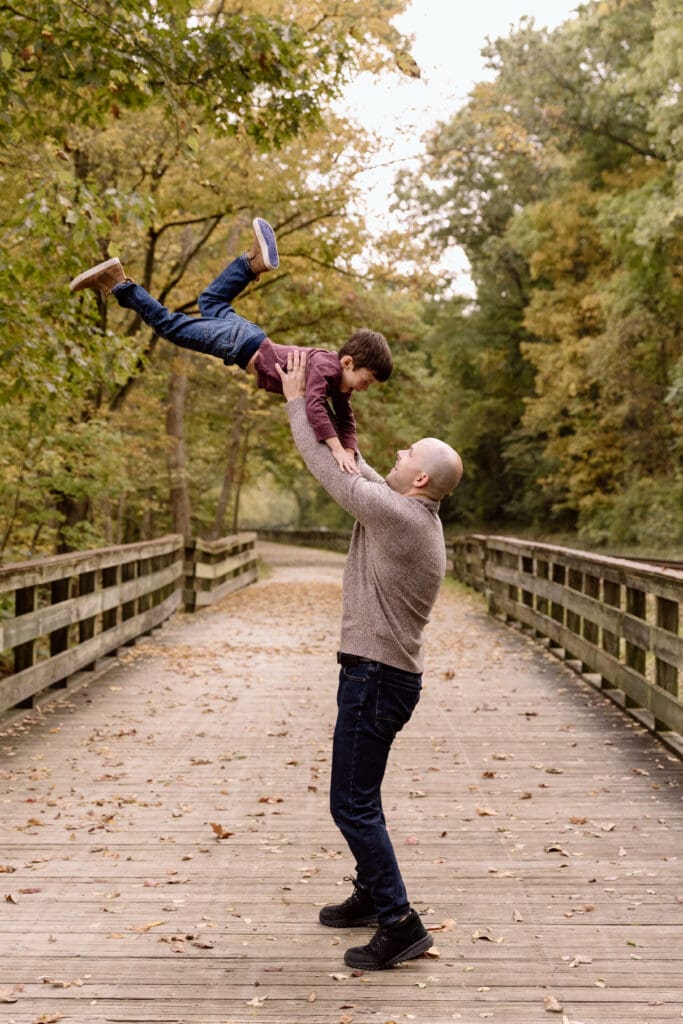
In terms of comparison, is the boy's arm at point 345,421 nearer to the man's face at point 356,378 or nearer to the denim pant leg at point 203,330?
the man's face at point 356,378

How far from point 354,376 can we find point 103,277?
1.20 m

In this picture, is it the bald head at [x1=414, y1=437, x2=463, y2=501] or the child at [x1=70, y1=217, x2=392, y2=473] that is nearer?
the child at [x1=70, y1=217, x2=392, y2=473]

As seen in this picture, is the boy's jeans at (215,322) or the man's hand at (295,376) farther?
the boy's jeans at (215,322)

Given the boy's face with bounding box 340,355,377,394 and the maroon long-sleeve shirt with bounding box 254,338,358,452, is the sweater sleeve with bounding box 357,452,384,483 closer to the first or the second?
the maroon long-sleeve shirt with bounding box 254,338,358,452

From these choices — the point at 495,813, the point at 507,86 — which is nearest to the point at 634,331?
the point at 507,86

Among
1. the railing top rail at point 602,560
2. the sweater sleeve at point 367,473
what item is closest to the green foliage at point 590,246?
the railing top rail at point 602,560

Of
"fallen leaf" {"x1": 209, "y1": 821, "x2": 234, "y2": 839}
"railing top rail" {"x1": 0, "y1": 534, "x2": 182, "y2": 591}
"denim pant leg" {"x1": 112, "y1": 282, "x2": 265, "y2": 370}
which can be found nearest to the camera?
"denim pant leg" {"x1": 112, "y1": 282, "x2": 265, "y2": 370}

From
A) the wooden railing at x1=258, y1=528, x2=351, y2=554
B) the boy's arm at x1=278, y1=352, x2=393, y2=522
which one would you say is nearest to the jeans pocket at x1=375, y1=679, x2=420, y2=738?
the boy's arm at x1=278, y1=352, x2=393, y2=522

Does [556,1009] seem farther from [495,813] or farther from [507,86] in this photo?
[507,86]

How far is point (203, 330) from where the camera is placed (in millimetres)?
4125

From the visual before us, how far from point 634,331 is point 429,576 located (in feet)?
82.0

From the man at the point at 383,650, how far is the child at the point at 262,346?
3.9 inches

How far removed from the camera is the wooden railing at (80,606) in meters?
7.42

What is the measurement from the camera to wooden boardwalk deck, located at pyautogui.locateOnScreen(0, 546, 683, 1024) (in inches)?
142
